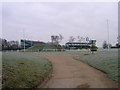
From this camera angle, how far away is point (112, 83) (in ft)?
16.9

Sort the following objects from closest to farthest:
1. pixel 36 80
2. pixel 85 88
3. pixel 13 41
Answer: pixel 85 88
pixel 36 80
pixel 13 41

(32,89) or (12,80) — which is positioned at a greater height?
(12,80)

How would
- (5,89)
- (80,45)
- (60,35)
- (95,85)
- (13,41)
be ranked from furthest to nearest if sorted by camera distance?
1. (80,45)
2. (13,41)
3. (60,35)
4. (95,85)
5. (5,89)

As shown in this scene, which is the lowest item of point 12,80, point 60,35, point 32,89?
point 32,89

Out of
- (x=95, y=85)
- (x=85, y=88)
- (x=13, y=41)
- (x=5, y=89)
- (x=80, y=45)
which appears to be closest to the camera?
A: (x=5, y=89)

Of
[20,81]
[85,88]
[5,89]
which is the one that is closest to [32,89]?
[20,81]

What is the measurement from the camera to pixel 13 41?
246 feet

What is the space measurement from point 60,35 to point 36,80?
56.6 m

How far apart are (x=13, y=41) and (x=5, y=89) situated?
7677cm

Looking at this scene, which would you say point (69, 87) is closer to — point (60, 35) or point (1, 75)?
point (1, 75)

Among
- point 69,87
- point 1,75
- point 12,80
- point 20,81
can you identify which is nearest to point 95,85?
point 69,87

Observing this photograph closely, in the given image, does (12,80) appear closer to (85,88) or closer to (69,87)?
(69,87)

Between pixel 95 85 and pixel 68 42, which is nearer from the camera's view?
pixel 95 85

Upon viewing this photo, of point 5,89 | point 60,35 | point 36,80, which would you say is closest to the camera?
point 5,89
